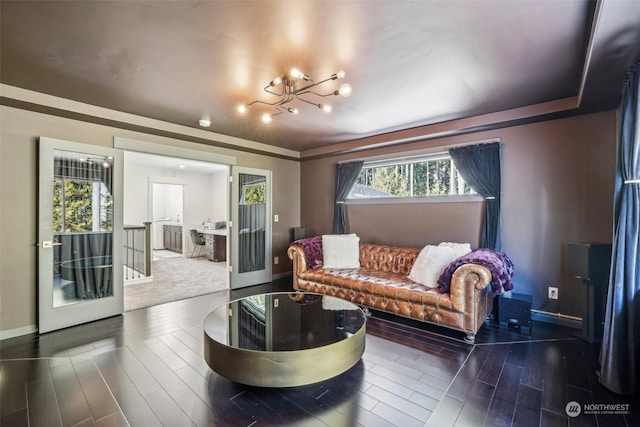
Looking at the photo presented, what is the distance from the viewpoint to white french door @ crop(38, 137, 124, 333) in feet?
10.2

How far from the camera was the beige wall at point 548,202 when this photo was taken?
120 inches

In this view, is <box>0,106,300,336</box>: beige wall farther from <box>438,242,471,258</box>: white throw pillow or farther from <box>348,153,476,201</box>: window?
<box>438,242,471,258</box>: white throw pillow

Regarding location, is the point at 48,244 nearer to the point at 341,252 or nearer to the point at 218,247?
the point at 341,252

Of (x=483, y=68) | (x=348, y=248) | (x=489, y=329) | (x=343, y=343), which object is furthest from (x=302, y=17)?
(x=489, y=329)

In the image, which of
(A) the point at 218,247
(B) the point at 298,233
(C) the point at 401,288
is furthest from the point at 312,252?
(A) the point at 218,247

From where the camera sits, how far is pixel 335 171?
543 cm

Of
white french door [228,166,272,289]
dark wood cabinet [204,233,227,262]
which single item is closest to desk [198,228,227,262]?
dark wood cabinet [204,233,227,262]

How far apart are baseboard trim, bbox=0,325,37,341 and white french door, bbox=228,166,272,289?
2.42m

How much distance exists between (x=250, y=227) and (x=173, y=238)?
5.43 meters

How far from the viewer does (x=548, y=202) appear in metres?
3.32

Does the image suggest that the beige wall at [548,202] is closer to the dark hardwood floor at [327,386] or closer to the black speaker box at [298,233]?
the dark hardwood floor at [327,386]

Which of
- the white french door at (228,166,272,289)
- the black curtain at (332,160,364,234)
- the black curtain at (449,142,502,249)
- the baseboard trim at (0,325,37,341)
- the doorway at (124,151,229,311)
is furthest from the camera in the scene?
the doorway at (124,151,229,311)

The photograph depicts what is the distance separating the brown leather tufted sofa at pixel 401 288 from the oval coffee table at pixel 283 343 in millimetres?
719

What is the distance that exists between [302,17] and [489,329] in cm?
353
